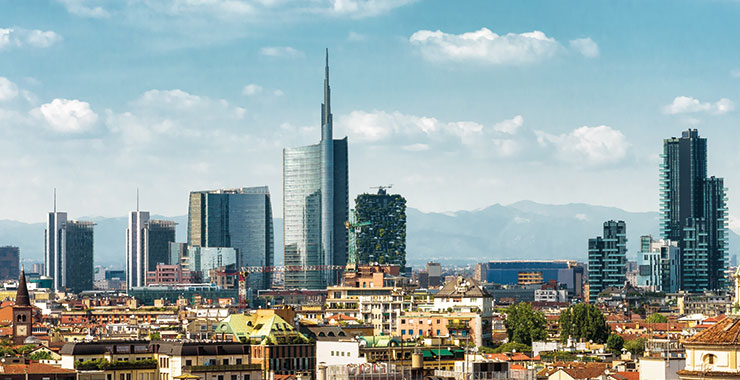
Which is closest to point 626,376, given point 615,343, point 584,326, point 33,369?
point 33,369

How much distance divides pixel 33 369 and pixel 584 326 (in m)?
86.5

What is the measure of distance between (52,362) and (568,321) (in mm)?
75362

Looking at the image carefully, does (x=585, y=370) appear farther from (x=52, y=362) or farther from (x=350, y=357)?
(x=52, y=362)

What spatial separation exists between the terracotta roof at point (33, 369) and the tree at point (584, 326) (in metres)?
79.8

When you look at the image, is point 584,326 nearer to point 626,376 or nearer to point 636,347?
point 636,347

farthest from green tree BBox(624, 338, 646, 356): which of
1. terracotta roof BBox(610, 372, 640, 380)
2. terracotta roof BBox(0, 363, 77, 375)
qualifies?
terracotta roof BBox(0, 363, 77, 375)

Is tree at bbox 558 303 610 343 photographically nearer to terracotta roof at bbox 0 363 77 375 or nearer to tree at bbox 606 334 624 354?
tree at bbox 606 334 624 354

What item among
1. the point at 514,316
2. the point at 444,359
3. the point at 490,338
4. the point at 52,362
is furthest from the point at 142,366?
the point at 514,316

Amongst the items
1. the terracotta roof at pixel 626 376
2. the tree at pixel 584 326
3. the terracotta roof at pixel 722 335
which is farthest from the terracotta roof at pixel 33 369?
the tree at pixel 584 326

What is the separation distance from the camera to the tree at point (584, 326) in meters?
181

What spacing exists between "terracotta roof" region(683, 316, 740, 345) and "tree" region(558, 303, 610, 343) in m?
144

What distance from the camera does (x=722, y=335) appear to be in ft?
113

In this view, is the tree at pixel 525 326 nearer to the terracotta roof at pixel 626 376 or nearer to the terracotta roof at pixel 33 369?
the terracotta roof at pixel 33 369

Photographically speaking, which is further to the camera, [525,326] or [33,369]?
[525,326]
